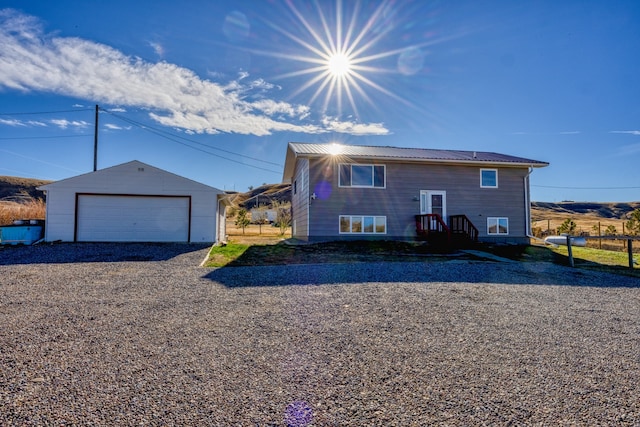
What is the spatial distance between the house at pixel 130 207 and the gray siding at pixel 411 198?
437cm

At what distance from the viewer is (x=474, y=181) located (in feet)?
50.3

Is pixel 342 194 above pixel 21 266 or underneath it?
above

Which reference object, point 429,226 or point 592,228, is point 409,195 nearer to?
point 429,226

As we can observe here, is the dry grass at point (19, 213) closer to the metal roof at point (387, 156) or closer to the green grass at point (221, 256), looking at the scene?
the green grass at point (221, 256)

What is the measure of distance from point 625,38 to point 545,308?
10.6 meters

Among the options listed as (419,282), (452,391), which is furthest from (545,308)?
(452,391)

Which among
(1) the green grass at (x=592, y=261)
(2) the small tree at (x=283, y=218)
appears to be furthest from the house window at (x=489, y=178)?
(2) the small tree at (x=283, y=218)

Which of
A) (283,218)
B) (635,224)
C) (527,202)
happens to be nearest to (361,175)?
(527,202)

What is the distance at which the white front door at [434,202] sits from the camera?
1491cm

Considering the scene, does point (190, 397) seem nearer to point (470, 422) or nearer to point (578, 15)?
point (470, 422)

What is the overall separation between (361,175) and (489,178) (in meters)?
6.00

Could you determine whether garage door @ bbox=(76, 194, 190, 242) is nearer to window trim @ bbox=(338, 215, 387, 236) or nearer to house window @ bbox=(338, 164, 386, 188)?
window trim @ bbox=(338, 215, 387, 236)

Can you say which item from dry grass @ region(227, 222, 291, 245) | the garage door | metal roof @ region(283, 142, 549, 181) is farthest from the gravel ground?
dry grass @ region(227, 222, 291, 245)

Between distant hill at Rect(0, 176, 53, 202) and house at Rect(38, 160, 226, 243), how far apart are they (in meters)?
56.0
